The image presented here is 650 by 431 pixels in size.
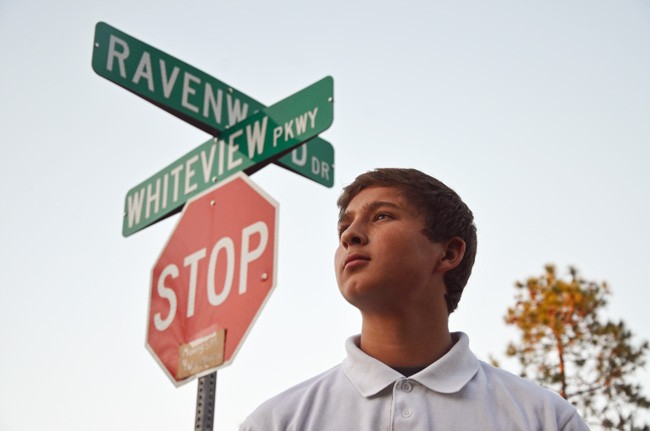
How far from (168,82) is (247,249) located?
116cm

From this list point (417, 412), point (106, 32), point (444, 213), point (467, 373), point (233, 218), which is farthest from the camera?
point (106, 32)

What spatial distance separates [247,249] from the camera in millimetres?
2863

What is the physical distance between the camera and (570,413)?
1774 millimetres

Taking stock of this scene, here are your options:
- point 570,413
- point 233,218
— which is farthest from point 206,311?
point 570,413

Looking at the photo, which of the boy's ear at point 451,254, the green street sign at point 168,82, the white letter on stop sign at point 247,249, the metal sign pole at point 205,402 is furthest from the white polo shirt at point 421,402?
the green street sign at point 168,82

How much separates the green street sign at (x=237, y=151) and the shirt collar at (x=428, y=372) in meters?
1.48

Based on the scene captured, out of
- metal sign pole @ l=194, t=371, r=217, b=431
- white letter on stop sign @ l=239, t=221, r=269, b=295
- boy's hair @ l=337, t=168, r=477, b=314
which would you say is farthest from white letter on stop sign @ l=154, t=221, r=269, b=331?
boy's hair @ l=337, t=168, r=477, b=314

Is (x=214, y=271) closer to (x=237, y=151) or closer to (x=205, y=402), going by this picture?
(x=205, y=402)

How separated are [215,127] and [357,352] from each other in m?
1.89

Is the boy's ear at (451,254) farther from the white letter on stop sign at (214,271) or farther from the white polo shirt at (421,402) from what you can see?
the white letter on stop sign at (214,271)

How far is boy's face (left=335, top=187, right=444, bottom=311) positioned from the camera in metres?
1.99

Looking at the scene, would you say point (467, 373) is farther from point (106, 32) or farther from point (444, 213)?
point (106, 32)

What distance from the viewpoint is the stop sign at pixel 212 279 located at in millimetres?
2686

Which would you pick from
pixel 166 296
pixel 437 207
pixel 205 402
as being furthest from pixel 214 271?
pixel 437 207
